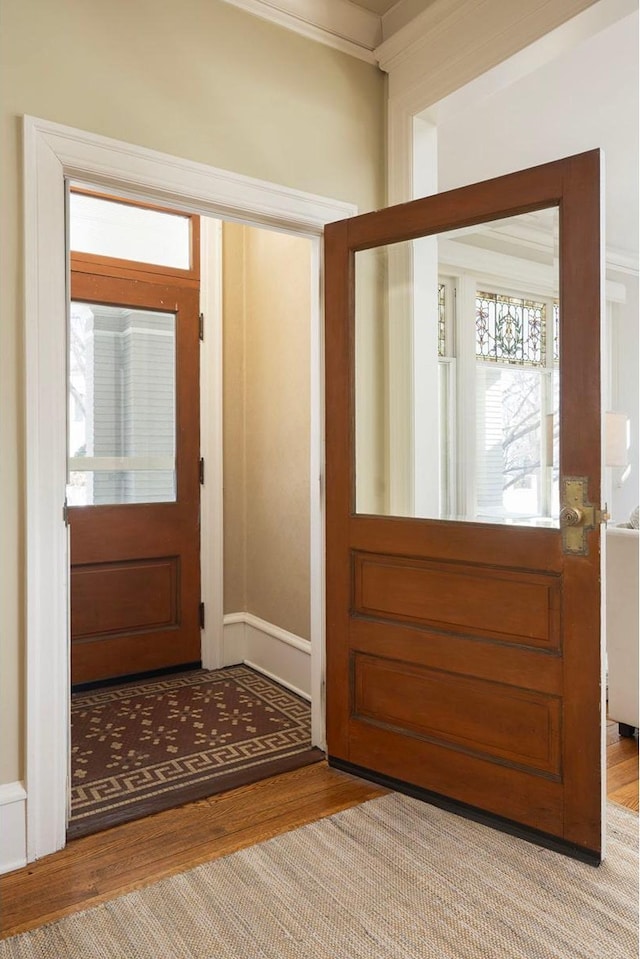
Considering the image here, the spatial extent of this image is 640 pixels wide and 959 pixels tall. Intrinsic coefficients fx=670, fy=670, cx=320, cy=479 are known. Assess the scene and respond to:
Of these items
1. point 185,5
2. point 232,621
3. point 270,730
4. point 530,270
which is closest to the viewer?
point 530,270

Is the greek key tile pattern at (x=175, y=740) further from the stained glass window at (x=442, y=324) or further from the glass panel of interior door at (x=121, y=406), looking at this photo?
the stained glass window at (x=442, y=324)

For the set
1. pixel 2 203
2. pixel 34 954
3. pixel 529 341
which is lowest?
pixel 34 954

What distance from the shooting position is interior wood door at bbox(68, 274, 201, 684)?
11.1ft

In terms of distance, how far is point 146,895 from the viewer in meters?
1.79

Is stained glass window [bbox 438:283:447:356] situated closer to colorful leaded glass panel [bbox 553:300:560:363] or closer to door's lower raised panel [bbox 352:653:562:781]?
colorful leaded glass panel [bbox 553:300:560:363]

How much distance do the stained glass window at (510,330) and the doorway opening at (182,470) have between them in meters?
1.14

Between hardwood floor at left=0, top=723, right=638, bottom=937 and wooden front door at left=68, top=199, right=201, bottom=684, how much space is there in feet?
4.57

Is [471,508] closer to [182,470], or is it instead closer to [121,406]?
[182,470]

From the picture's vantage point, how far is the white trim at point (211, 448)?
12.0ft

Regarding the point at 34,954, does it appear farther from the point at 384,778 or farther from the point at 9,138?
the point at 9,138

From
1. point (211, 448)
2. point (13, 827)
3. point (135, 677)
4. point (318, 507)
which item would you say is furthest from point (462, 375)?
point (135, 677)

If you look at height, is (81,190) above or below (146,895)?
above

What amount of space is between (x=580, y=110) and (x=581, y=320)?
2168 millimetres

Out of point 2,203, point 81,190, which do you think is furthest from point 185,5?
point 81,190
